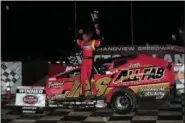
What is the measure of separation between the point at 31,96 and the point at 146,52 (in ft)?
15.0

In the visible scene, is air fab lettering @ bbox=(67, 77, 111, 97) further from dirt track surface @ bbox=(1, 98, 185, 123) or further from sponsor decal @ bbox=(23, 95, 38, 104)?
sponsor decal @ bbox=(23, 95, 38, 104)

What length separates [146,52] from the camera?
12.3 m

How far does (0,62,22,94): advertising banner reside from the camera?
38.7 feet

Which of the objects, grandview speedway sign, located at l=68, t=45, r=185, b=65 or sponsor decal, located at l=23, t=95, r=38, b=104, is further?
grandview speedway sign, located at l=68, t=45, r=185, b=65

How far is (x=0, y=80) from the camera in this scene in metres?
11.7

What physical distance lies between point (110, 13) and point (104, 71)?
12482mm

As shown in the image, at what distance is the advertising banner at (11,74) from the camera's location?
1178cm

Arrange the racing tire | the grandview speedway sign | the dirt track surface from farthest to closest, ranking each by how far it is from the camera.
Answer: the grandview speedway sign → the racing tire → the dirt track surface

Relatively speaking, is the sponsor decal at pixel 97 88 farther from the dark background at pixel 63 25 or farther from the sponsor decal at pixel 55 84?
the dark background at pixel 63 25

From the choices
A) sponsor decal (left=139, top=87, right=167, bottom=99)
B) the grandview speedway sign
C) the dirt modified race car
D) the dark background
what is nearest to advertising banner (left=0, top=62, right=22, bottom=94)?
the grandview speedway sign

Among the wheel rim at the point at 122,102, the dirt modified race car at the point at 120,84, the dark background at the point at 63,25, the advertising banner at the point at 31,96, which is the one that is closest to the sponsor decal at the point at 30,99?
the advertising banner at the point at 31,96

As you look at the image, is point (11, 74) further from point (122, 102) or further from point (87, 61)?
point (122, 102)

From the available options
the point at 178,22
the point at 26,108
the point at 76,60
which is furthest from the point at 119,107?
the point at 178,22

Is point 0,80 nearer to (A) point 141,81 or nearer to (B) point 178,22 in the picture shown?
(A) point 141,81
